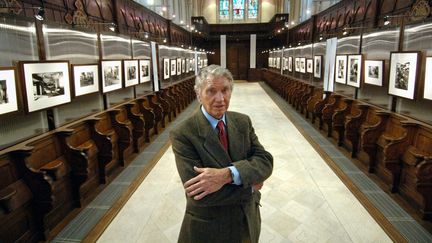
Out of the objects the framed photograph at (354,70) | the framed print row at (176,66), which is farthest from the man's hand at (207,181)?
the framed print row at (176,66)

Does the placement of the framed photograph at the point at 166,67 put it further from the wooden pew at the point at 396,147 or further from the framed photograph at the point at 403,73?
the wooden pew at the point at 396,147

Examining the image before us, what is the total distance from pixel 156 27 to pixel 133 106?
763 cm

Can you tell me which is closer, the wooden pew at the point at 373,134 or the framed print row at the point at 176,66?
the wooden pew at the point at 373,134

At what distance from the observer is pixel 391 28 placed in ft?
16.9

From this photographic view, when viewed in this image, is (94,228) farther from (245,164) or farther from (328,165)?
(328,165)

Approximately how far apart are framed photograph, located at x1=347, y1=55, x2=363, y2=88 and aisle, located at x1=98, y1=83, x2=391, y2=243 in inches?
84.9

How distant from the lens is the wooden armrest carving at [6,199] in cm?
250

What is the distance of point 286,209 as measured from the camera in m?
3.68

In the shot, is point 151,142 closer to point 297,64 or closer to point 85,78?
point 85,78

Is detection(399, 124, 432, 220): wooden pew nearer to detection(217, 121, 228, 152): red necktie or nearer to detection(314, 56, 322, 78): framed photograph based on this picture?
detection(217, 121, 228, 152): red necktie

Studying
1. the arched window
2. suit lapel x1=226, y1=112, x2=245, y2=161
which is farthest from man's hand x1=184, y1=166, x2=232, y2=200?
the arched window

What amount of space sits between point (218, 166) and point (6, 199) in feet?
7.32

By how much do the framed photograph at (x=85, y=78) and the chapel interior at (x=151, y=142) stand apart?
32mm

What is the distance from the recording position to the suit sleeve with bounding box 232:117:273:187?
4.45 ft
